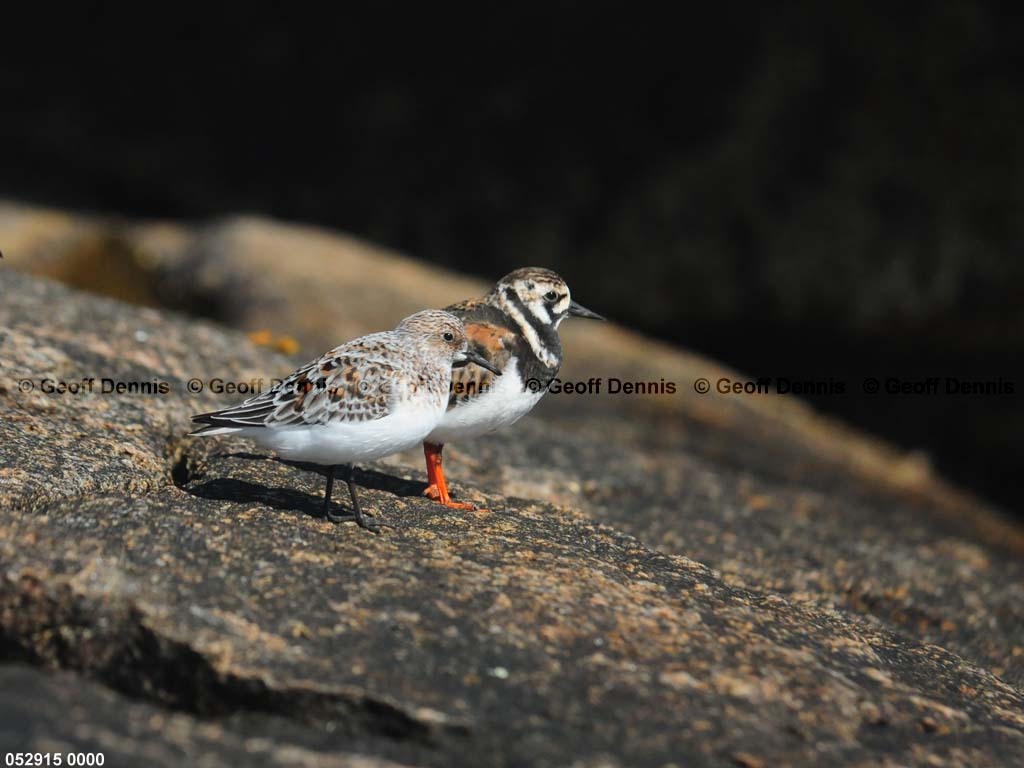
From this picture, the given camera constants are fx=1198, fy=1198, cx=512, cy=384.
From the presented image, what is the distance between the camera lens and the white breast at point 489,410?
6.10 metres

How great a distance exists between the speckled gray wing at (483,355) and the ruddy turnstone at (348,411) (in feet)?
1.17

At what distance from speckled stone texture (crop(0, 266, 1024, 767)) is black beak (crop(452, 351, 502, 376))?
72cm

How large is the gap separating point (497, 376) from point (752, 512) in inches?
108

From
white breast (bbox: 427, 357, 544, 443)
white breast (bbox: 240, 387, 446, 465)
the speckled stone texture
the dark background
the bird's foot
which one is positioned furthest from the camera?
the dark background

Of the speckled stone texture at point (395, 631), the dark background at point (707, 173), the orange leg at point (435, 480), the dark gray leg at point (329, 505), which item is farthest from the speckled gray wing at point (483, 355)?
the dark background at point (707, 173)

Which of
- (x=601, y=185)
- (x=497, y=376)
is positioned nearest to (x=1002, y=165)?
(x=601, y=185)

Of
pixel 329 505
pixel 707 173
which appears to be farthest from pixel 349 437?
pixel 707 173

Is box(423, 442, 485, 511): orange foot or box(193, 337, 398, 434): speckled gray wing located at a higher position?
box(193, 337, 398, 434): speckled gray wing

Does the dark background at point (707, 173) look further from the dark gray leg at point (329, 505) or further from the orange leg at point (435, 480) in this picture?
the dark gray leg at point (329, 505)

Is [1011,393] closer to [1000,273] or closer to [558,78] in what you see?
[1000,273]

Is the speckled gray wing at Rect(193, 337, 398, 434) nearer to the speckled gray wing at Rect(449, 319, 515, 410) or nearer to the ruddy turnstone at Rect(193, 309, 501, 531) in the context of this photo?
the ruddy turnstone at Rect(193, 309, 501, 531)

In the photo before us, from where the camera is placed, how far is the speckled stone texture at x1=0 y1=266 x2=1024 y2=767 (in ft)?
13.0

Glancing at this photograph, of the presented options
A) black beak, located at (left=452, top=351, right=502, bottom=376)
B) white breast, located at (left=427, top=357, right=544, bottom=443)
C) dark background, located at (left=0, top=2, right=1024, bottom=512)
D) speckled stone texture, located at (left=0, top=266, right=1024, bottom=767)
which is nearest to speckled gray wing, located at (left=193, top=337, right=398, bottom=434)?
speckled stone texture, located at (left=0, top=266, right=1024, bottom=767)

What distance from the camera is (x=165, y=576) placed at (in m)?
4.48
